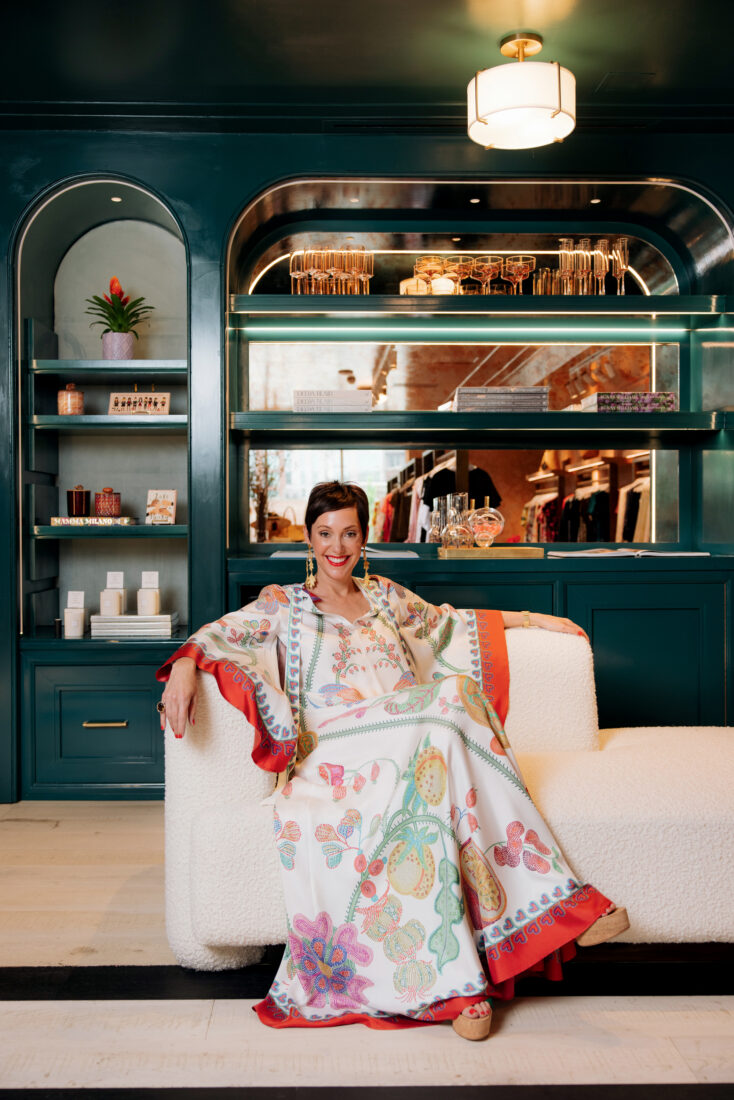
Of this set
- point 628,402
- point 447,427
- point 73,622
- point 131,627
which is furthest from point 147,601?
point 628,402

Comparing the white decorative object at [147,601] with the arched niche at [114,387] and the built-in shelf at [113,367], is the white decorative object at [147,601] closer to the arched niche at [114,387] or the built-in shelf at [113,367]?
the arched niche at [114,387]

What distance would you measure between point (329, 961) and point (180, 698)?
2.14 feet

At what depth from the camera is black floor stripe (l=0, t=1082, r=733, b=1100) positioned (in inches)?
61.9

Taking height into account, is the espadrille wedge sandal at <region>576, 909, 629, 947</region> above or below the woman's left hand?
below

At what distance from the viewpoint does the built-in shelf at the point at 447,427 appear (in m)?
3.70

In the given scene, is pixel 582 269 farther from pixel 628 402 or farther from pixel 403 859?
pixel 403 859

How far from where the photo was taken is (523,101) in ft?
9.05

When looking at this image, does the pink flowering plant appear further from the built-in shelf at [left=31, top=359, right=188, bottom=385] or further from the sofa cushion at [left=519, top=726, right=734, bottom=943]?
the sofa cushion at [left=519, top=726, right=734, bottom=943]

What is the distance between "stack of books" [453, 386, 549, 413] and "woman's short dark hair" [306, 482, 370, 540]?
59.3 inches

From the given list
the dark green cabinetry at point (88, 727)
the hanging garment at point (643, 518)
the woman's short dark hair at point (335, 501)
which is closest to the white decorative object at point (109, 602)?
the dark green cabinetry at point (88, 727)

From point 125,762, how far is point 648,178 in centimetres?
333

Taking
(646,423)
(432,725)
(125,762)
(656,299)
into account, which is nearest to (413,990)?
(432,725)

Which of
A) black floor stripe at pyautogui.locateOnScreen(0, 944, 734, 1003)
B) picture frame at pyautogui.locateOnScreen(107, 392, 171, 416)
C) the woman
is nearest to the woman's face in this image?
the woman

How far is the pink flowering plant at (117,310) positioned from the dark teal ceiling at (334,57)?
0.69 meters
